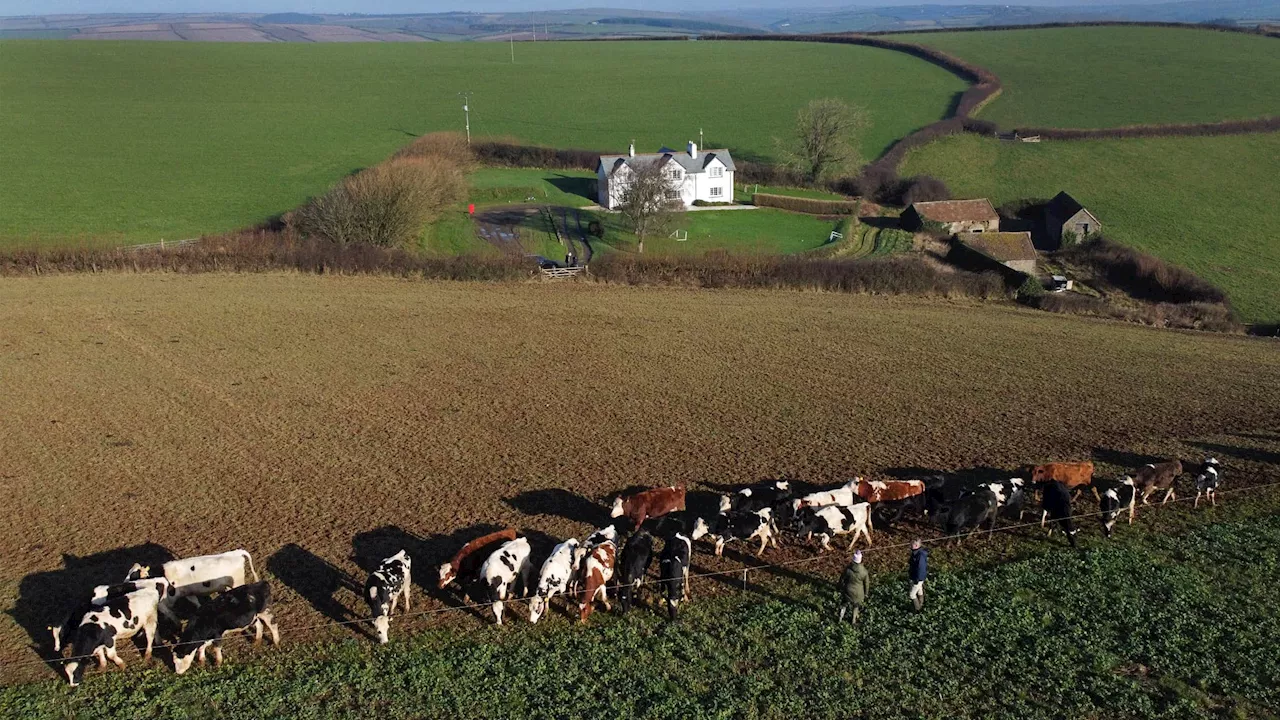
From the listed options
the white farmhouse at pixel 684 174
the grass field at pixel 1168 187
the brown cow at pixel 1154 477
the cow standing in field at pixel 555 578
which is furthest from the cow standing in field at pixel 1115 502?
the white farmhouse at pixel 684 174

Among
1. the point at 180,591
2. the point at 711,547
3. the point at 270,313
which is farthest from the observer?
the point at 270,313

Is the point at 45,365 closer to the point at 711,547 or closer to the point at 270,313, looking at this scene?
the point at 270,313

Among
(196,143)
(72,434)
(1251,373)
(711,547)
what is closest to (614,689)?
(711,547)

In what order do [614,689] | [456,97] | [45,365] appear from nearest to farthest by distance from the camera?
[614,689] < [45,365] < [456,97]

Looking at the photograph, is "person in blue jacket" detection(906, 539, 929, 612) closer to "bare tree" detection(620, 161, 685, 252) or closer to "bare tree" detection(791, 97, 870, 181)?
"bare tree" detection(620, 161, 685, 252)

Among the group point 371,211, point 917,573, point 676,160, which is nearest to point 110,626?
point 917,573

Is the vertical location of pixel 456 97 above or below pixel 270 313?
above

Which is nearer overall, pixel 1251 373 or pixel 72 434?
pixel 72 434
